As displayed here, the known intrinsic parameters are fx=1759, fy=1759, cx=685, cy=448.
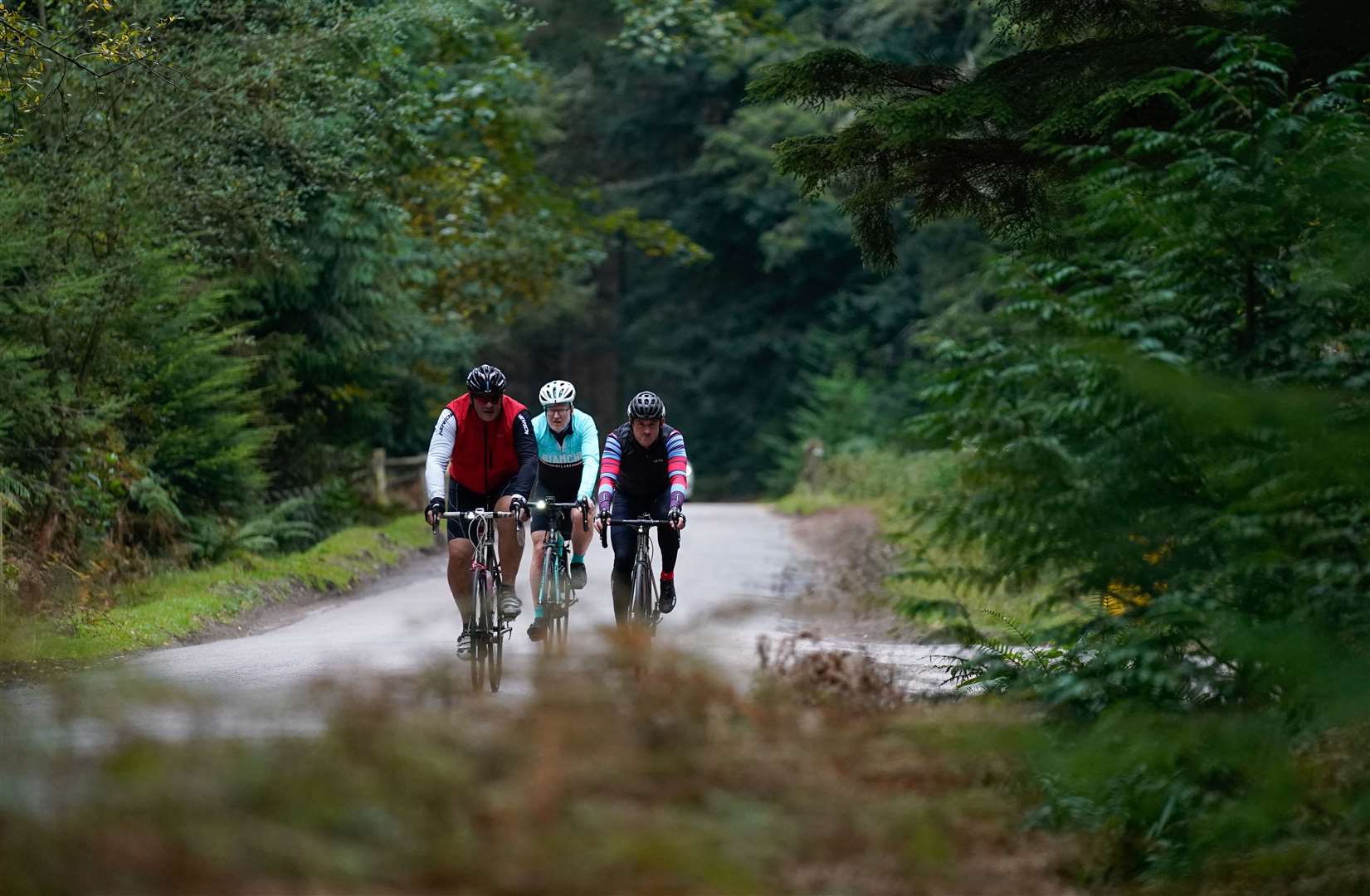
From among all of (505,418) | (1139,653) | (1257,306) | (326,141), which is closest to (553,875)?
(1139,653)

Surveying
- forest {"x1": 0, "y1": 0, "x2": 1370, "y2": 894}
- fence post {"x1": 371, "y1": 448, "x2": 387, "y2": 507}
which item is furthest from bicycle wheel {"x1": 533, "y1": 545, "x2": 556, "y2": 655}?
fence post {"x1": 371, "y1": 448, "x2": 387, "y2": 507}

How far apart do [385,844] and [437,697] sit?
103 centimetres

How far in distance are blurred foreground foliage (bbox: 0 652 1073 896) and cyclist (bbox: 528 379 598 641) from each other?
736 cm

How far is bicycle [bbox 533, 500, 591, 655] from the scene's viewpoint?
12570 millimetres

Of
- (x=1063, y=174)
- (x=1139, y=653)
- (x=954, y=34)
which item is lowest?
(x=1139, y=653)

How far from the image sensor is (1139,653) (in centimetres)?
738

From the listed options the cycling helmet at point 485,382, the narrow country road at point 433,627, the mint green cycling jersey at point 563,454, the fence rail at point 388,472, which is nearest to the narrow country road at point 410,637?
the narrow country road at point 433,627

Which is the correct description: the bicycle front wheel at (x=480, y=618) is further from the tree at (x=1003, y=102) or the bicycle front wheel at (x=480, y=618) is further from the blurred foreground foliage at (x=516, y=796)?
the blurred foreground foliage at (x=516, y=796)

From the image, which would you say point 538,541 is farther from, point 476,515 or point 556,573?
point 476,515

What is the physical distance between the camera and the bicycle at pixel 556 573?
12570 mm

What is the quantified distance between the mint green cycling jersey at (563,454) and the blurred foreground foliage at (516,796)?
25.4 ft

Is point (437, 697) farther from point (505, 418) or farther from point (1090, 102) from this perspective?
point (505, 418)

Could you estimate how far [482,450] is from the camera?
12.4 m

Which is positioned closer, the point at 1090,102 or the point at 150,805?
the point at 150,805
